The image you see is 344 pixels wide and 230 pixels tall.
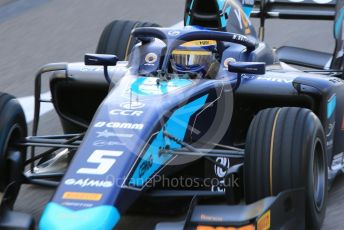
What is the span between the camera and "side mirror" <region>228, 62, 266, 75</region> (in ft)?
18.1

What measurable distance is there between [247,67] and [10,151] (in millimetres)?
1542

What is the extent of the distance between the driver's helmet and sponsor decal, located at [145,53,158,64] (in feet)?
0.39

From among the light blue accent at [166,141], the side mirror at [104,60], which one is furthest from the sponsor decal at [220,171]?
the side mirror at [104,60]

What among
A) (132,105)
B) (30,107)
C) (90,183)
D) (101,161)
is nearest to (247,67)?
(132,105)

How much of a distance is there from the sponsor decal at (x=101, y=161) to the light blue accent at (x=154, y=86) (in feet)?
2.00

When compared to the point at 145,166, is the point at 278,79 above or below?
above

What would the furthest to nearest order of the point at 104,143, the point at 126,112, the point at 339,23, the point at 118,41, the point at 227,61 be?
the point at 339,23
the point at 118,41
the point at 227,61
the point at 126,112
the point at 104,143

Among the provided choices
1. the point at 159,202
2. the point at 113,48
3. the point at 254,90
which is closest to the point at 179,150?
the point at 159,202

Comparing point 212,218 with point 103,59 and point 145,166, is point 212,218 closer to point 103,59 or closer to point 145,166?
point 145,166

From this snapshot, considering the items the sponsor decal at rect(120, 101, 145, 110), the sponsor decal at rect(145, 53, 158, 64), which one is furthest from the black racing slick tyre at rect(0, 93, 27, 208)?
the sponsor decal at rect(145, 53, 158, 64)

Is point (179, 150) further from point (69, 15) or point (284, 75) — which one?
point (69, 15)

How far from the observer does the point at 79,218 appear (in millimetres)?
4535

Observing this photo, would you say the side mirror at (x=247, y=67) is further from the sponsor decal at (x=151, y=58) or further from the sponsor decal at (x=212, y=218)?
the sponsor decal at (x=212, y=218)

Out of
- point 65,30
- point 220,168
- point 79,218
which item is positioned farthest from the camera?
point 65,30
